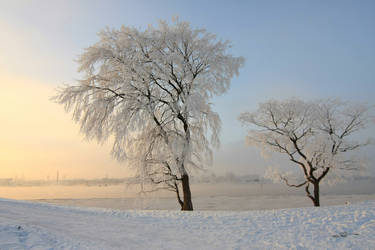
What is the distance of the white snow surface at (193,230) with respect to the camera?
7.37 m

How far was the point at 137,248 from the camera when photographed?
727 cm

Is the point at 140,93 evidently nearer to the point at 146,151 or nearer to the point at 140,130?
the point at 140,130

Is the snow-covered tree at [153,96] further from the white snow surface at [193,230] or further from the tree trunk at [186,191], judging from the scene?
the white snow surface at [193,230]

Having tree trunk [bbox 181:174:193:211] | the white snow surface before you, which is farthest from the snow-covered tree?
the white snow surface

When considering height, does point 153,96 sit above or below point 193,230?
above

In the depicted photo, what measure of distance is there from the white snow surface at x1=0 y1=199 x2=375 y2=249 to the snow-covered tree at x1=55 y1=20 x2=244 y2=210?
424 centimetres

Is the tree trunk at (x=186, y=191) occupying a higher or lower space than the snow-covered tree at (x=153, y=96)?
lower

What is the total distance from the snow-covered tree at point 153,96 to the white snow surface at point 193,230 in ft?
13.9

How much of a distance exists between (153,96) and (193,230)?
8.13 meters

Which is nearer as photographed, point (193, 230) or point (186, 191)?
point (193, 230)

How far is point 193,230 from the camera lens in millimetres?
9141

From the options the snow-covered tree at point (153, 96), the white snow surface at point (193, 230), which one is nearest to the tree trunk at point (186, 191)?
the snow-covered tree at point (153, 96)

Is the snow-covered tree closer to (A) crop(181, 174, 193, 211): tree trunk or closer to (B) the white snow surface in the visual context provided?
(A) crop(181, 174, 193, 211): tree trunk

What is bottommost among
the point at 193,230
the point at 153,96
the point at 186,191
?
the point at 193,230
